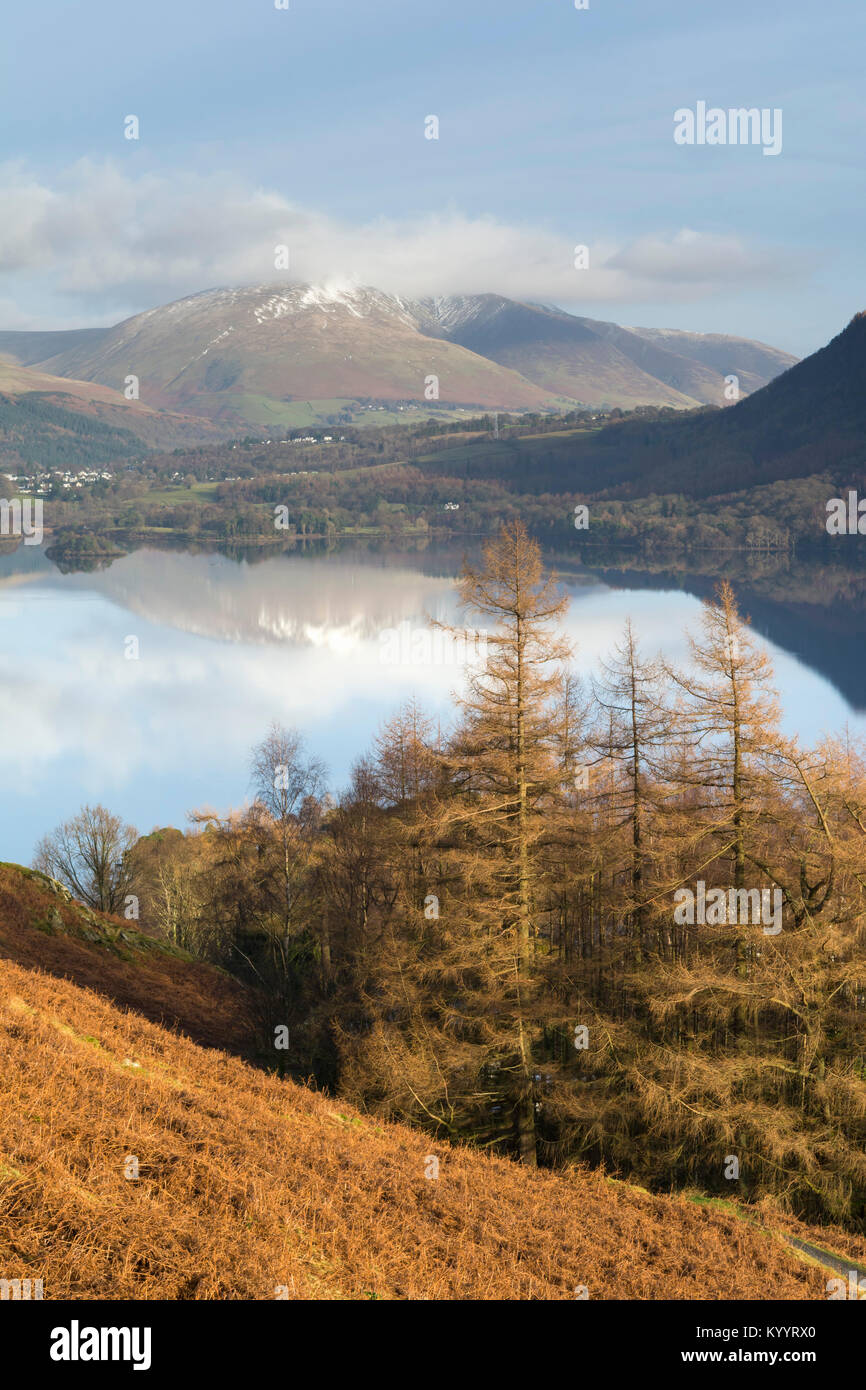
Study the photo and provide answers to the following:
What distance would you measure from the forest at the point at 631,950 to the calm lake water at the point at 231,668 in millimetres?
31335

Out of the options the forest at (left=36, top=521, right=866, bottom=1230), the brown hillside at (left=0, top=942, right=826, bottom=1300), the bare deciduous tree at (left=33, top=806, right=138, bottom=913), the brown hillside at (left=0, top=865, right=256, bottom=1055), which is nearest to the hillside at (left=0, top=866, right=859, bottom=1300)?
the brown hillside at (left=0, top=942, right=826, bottom=1300)

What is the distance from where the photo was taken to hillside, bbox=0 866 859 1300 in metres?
8.59

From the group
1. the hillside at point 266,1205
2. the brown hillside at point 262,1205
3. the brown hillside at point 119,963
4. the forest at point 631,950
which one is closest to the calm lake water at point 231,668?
the brown hillside at point 119,963

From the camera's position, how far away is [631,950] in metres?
22.3

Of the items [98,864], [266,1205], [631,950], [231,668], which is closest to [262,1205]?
[266,1205]

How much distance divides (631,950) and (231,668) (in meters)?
101

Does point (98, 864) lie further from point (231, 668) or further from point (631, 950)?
point (231, 668)

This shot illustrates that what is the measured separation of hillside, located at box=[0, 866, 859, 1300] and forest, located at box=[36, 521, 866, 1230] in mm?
3092

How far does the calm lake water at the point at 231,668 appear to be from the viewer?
81750 mm

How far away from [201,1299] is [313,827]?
107 ft

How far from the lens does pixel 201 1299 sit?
27.2ft

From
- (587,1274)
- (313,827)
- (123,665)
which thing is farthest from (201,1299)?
(123,665)

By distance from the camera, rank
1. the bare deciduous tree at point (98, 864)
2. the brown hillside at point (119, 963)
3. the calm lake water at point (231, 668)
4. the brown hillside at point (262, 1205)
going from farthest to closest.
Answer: the calm lake water at point (231, 668) < the bare deciduous tree at point (98, 864) < the brown hillside at point (119, 963) < the brown hillside at point (262, 1205)

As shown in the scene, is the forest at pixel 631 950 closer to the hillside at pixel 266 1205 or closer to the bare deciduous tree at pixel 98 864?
the hillside at pixel 266 1205
